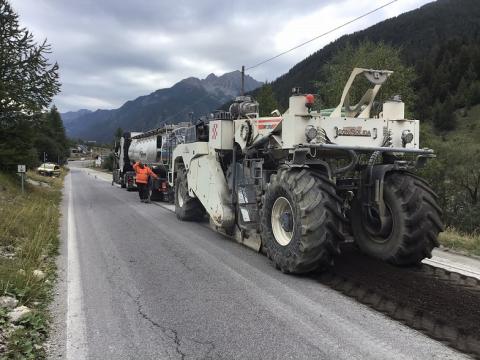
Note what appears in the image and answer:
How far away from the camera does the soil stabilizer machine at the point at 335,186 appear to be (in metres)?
6.19

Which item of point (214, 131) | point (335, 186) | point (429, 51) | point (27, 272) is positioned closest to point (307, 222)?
point (335, 186)

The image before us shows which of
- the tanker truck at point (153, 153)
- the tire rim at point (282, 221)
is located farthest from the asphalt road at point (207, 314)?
the tanker truck at point (153, 153)

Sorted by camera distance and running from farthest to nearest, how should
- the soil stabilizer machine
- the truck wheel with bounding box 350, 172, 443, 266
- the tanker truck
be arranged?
the tanker truck
the truck wheel with bounding box 350, 172, 443, 266
the soil stabilizer machine

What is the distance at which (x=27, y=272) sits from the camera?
6.08 meters

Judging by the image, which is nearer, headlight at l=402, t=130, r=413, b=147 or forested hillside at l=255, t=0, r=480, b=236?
headlight at l=402, t=130, r=413, b=147

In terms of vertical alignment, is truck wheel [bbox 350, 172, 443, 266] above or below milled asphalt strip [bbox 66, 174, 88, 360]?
above

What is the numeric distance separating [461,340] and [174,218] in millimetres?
9346

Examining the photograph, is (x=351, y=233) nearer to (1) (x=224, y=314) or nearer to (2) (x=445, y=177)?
(1) (x=224, y=314)

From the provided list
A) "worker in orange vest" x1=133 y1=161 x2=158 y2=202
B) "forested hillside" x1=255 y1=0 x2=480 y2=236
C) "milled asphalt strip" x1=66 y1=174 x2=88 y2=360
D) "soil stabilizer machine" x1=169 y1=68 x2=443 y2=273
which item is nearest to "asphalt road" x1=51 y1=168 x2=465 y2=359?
"milled asphalt strip" x1=66 y1=174 x2=88 y2=360

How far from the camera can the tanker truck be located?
51.6 ft

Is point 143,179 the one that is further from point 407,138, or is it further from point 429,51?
point 429,51

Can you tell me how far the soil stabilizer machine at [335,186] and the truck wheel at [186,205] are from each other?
3344 millimetres

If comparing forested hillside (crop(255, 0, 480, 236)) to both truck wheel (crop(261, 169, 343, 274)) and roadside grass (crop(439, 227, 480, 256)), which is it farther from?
roadside grass (crop(439, 227, 480, 256))

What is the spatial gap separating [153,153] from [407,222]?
1454cm
